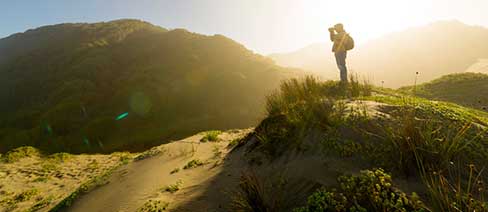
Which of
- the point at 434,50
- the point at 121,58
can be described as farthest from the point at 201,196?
the point at 434,50

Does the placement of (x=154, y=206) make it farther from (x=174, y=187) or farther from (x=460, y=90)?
(x=460, y=90)

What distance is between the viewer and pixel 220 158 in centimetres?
742

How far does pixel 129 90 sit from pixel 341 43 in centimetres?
5189

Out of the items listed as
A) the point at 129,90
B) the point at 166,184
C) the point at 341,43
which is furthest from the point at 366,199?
the point at 129,90

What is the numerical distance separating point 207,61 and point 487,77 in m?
59.0

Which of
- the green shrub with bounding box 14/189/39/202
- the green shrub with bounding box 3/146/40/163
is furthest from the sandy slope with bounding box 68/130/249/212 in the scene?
the green shrub with bounding box 3/146/40/163

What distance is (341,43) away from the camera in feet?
32.2

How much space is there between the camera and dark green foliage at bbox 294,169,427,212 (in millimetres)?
2840

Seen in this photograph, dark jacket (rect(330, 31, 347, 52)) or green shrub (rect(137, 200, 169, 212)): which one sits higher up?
dark jacket (rect(330, 31, 347, 52))

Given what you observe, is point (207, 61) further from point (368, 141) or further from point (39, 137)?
point (368, 141)

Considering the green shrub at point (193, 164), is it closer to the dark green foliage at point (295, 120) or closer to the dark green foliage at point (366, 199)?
the dark green foliage at point (295, 120)

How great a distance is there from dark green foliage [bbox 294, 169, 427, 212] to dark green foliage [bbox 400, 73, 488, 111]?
35.9 feet

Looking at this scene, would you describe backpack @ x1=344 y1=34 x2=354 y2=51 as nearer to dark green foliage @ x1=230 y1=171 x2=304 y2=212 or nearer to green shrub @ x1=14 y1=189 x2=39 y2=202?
dark green foliage @ x1=230 y1=171 x2=304 y2=212

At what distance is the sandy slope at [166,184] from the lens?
4992mm
